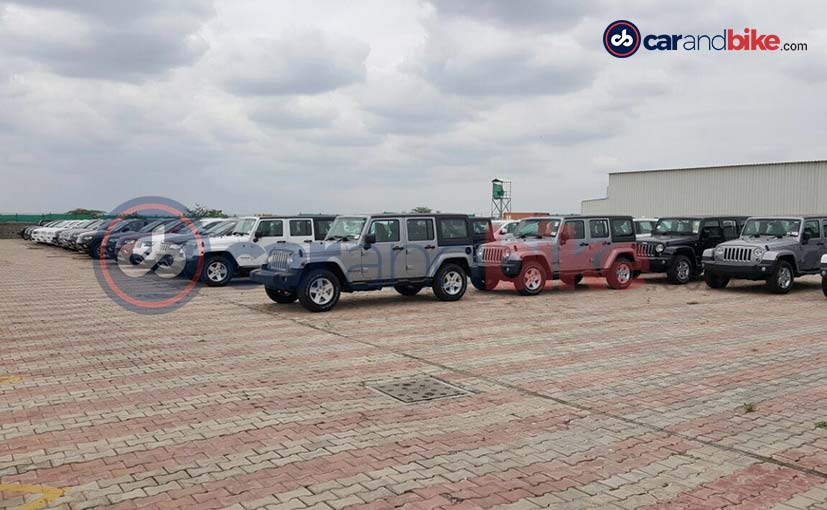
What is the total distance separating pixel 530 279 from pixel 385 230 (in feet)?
13.0

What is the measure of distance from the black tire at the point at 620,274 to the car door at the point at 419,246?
5.37 meters

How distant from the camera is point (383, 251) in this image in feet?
45.5

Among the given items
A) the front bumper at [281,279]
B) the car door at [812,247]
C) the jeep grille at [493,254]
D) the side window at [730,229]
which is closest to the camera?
the front bumper at [281,279]

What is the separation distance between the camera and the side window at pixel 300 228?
59.1 ft

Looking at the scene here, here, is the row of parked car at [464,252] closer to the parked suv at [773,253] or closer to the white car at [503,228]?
the parked suv at [773,253]

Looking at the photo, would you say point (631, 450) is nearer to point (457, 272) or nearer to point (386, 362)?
point (386, 362)

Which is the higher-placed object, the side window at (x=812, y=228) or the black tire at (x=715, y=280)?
the side window at (x=812, y=228)

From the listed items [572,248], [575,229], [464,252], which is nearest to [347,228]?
[464,252]

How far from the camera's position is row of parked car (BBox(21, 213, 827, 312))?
44.6 ft

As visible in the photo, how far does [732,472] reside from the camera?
5.01 m

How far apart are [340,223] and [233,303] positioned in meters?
2.91

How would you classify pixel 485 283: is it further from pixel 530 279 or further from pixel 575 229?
pixel 575 229

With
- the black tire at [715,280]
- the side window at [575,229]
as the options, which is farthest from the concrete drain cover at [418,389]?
the black tire at [715,280]

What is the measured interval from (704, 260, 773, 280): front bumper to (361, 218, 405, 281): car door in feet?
26.7
